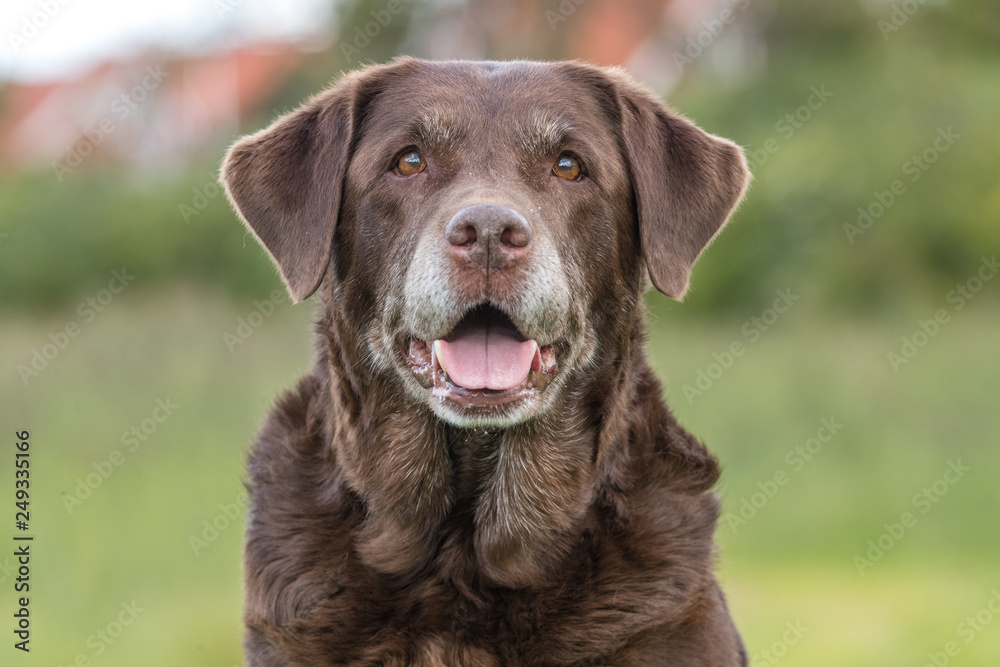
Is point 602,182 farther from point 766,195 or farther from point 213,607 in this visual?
point 766,195

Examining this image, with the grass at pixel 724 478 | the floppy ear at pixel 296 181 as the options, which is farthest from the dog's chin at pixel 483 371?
the grass at pixel 724 478

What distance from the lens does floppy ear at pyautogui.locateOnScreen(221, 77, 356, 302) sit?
14.2ft

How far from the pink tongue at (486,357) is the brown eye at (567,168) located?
0.63 metres

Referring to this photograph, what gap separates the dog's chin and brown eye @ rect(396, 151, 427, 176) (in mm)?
591

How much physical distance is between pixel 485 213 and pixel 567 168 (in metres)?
0.63

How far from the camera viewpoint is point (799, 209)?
619 inches

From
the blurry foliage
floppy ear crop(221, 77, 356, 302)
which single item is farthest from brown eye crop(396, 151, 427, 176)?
the blurry foliage

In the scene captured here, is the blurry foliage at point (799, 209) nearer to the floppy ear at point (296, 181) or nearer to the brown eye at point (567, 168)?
the floppy ear at point (296, 181)

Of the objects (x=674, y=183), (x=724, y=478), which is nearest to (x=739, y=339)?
(x=724, y=478)

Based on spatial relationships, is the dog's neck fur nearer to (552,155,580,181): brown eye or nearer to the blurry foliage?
(552,155,580,181): brown eye

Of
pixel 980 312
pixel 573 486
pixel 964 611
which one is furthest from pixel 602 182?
pixel 980 312

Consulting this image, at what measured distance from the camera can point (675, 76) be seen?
22141 mm

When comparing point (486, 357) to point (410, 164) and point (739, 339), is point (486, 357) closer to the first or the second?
point (410, 164)

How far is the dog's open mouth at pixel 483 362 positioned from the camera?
13.1ft
